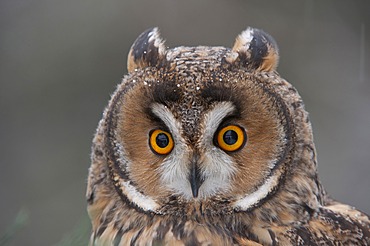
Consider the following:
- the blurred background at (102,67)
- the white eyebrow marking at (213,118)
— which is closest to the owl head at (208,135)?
the white eyebrow marking at (213,118)

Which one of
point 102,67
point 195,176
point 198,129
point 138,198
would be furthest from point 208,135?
point 102,67

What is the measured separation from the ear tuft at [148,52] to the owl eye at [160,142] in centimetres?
27

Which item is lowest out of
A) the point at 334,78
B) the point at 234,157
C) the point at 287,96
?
the point at 234,157

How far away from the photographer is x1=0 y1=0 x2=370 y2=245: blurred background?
7477 millimetres

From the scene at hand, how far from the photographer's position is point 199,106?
9.50 ft

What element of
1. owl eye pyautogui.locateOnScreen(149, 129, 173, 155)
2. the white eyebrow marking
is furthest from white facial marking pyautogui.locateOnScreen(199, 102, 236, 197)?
owl eye pyautogui.locateOnScreen(149, 129, 173, 155)

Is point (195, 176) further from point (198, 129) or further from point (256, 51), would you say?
point (256, 51)

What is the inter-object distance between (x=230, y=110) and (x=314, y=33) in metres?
5.57

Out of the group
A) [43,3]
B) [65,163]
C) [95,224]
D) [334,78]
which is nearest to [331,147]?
[334,78]

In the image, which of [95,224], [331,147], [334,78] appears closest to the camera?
[95,224]

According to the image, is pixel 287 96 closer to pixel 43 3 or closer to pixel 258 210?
pixel 258 210

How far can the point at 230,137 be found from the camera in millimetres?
2965

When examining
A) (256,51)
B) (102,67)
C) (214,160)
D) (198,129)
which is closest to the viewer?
(198,129)

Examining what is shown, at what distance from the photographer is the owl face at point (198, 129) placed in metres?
2.92
